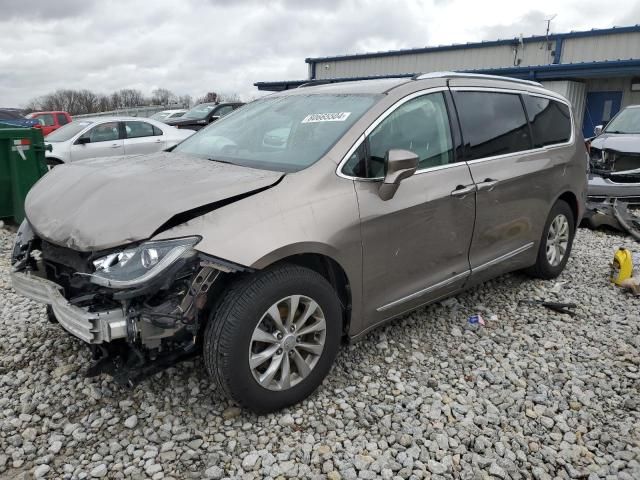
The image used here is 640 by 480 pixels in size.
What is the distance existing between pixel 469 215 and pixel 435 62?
22.9 metres

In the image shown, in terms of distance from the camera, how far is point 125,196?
9.04ft

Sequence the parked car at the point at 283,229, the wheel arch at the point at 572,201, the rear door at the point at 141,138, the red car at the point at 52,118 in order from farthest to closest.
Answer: the red car at the point at 52,118, the rear door at the point at 141,138, the wheel arch at the point at 572,201, the parked car at the point at 283,229

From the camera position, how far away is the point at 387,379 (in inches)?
131

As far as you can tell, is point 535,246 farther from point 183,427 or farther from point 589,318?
point 183,427

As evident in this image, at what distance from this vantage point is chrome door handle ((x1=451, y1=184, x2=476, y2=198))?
3581mm

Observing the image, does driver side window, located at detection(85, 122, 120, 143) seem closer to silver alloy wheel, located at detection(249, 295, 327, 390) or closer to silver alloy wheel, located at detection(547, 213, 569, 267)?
silver alloy wheel, located at detection(547, 213, 569, 267)

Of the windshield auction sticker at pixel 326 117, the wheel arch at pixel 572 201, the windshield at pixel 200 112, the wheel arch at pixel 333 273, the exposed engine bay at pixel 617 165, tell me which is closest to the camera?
the wheel arch at pixel 333 273

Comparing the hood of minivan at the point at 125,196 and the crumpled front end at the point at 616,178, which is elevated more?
the hood of minivan at the point at 125,196

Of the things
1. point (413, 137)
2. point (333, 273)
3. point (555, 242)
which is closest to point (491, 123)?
point (413, 137)

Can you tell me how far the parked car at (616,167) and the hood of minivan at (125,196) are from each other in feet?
23.1

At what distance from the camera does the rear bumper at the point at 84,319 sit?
95.1 inches

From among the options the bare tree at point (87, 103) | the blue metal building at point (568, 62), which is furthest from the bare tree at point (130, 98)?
the blue metal building at point (568, 62)

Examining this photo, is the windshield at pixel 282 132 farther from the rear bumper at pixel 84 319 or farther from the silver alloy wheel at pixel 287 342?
the rear bumper at pixel 84 319

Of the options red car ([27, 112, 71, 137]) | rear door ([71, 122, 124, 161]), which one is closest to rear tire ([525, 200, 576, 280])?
rear door ([71, 122, 124, 161])
